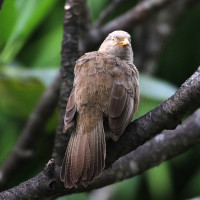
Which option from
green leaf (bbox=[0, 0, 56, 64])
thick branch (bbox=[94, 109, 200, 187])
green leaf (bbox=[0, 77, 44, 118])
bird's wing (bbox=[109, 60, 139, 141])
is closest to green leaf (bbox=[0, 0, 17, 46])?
green leaf (bbox=[0, 0, 56, 64])

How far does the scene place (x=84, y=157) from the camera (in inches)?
109

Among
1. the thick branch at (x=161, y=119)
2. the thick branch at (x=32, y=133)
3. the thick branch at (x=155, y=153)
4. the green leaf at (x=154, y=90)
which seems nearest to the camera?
the thick branch at (x=161, y=119)

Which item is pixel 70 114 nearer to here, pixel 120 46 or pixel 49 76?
pixel 120 46

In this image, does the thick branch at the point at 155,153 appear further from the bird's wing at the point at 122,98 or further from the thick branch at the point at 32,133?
the thick branch at the point at 32,133

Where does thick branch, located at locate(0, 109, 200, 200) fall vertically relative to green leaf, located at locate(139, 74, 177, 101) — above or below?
above

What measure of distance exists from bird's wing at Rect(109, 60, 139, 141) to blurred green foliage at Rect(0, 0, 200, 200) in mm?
969

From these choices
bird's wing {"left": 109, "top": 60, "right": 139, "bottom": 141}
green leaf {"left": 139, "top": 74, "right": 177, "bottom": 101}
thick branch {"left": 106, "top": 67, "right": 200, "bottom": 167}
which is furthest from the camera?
green leaf {"left": 139, "top": 74, "right": 177, "bottom": 101}

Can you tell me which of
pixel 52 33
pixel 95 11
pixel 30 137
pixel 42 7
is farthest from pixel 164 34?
pixel 30 137

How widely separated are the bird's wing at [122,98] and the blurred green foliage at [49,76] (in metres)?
0.97

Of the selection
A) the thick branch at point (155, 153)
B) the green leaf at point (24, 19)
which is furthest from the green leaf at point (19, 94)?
the thick branch at point (155, 153)

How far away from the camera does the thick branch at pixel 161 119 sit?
254cm

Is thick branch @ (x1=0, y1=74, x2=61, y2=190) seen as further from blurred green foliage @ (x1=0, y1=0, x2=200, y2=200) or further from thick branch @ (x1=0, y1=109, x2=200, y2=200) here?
thick branch @ (x1=0, y1=109, x2=200, y2=200)

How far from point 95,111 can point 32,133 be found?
1.28 meters

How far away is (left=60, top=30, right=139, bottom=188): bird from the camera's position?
2.71 metres
